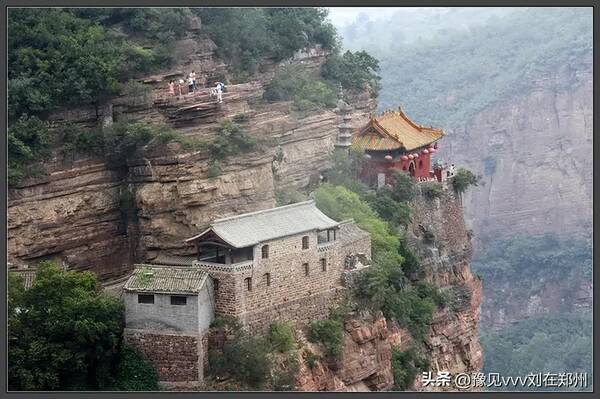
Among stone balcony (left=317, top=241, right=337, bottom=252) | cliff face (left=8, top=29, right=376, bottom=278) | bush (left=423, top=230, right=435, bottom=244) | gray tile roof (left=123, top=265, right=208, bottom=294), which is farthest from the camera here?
bush (left=423, top=230, right=435, bottom=244)

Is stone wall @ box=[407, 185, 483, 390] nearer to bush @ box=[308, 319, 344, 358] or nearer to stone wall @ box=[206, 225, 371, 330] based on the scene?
stone wall @ box=[206, 225, 371, 330]

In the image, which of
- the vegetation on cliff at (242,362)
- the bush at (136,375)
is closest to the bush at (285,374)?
the vegetation on cliff at (242,362)

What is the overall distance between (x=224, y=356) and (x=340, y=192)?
954cm

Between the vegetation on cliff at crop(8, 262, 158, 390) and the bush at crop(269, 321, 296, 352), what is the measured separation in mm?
2919

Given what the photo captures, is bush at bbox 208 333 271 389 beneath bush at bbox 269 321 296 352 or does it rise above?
beneath

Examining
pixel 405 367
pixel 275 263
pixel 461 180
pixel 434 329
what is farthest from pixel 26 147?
pixel 461 180

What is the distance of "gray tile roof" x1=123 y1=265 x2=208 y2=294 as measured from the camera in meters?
37.1

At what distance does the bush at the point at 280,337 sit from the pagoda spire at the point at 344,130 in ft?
36.4

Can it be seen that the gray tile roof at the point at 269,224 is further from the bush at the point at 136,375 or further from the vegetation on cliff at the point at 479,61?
the vegetation on cliff at the point at 479,61

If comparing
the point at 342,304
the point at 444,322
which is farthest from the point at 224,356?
the point at 444,322

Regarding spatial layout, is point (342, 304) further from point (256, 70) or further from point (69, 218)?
point (256, 70)

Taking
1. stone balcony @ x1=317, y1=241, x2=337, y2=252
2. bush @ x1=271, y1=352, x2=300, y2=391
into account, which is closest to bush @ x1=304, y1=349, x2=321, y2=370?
bush @ x1=271, y1=352, x2=300, y2=391

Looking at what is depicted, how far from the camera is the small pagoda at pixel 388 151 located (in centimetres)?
4953

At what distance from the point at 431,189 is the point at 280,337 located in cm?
1257
